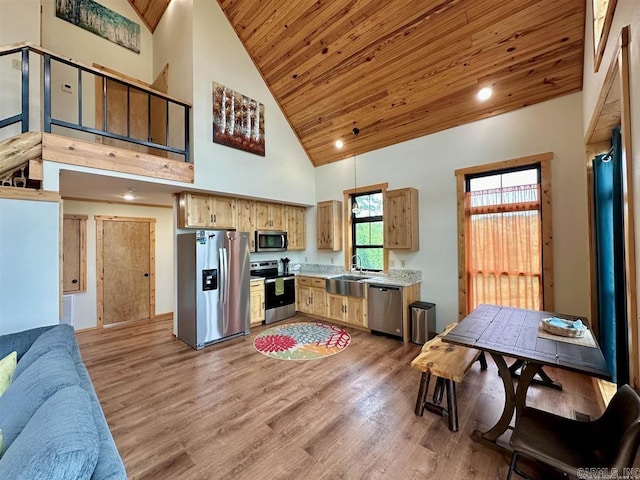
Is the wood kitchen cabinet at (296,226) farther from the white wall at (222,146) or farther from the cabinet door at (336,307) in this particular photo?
the cabinet door at (336,307)

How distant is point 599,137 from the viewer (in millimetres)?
2684

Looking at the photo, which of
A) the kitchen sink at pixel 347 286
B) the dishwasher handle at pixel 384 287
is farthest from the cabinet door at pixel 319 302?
the dishwasher handle at pixel 384 287

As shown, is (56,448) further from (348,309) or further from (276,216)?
(276,216)

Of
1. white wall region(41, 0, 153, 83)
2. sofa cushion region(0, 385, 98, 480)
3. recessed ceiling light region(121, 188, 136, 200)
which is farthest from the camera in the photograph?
white wall region(41, 0, 153, 83)

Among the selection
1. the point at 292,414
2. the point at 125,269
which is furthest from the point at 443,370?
the point at 125,269

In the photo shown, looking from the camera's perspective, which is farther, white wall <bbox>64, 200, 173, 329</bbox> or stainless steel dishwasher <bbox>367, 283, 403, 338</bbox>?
white wall <bbox>64, 200, 173, 329</bbox>

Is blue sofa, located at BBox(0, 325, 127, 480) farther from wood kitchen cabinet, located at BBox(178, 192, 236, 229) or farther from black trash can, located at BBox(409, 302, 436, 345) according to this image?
black trash can, located at BBox(409, 302, 436, 345)

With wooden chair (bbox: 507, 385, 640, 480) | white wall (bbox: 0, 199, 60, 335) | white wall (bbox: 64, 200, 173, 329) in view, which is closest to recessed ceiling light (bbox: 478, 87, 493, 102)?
wooden chair (bbox: 507, 385, 640, 480)

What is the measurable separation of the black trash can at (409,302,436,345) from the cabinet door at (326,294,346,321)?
1.20m

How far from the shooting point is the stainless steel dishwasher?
4.05 m

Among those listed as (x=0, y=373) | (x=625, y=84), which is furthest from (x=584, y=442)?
(x=0, y=373)

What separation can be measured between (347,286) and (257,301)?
1.66 metres

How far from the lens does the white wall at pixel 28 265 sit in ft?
7.80

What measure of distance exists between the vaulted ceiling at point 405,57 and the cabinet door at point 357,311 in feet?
9.23
